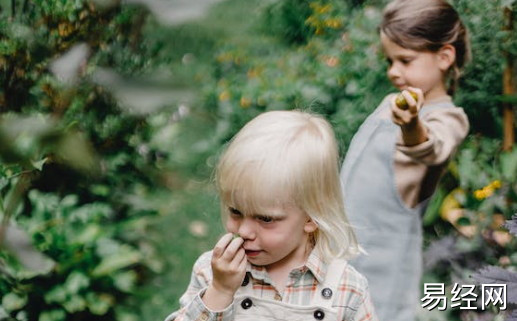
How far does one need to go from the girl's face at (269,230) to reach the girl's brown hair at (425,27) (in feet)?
3.08

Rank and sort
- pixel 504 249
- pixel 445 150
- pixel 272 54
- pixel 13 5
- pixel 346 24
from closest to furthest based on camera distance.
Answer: pixel 445 150 < pixel 504 249 < pixel 13 5 < pixel 346 24 < pixel 272 54

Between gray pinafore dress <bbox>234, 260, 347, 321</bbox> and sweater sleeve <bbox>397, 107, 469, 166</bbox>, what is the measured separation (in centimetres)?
60

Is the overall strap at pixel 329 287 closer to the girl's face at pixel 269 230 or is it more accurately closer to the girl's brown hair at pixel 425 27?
the girl's face at pixel 269 230

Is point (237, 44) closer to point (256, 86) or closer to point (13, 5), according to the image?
point (256, 86)

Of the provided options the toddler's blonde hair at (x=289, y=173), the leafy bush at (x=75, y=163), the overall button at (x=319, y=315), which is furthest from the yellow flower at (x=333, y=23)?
the overall button at (x=319, y=315)

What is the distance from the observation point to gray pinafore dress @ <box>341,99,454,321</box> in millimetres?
2486

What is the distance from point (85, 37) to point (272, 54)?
Answer: 143 centimetres

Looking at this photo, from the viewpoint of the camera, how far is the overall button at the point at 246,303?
5.86ft

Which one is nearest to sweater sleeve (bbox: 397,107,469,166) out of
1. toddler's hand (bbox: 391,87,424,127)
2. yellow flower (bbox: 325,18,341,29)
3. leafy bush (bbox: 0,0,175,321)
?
toddler's hand (bbox: 391,87,424,127)

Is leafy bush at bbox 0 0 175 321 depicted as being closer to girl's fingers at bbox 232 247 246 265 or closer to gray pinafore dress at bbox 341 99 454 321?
gray pinafore dress at bbox 341 99 454 321

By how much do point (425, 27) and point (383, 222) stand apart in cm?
59

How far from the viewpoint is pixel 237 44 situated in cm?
483

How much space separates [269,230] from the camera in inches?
67.7

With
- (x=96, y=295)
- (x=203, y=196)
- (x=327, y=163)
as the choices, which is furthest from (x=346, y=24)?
(x=327, y=163)
